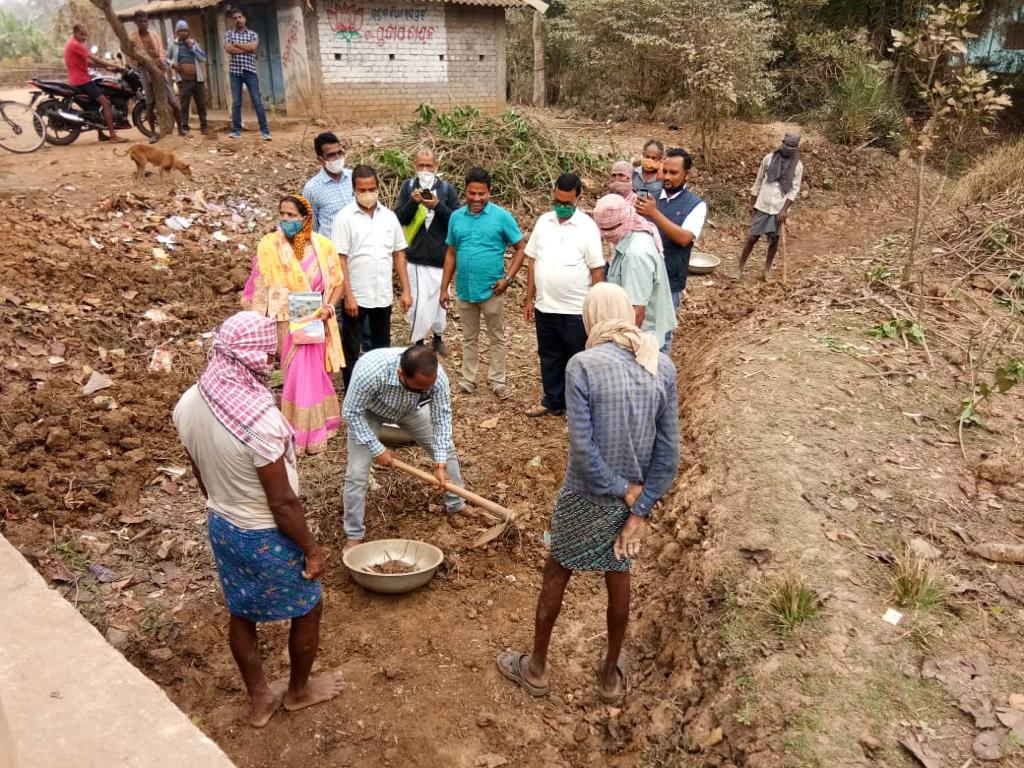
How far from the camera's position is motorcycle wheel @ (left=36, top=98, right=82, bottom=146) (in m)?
9.98

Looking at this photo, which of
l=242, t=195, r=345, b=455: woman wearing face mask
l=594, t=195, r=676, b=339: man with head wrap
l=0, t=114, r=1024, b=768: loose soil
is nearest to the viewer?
l=0, t=114, r=1024, b=768: loose soil

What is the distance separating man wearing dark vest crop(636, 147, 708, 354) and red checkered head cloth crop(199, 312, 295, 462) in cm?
319

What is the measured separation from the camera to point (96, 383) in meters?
5.54

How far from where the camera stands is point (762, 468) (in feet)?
12.8

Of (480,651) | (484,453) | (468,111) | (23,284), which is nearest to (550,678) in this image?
(480,651)

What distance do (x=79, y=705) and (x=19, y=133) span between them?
10.2m

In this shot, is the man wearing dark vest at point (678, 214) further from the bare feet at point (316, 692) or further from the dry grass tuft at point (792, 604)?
the bare feet at point (316, 692)

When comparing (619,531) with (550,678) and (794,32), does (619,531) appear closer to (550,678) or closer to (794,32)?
(550,678)

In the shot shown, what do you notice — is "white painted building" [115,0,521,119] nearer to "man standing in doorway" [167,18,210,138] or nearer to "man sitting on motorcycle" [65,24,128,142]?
"man standing in doorway" [167,18,210,138]

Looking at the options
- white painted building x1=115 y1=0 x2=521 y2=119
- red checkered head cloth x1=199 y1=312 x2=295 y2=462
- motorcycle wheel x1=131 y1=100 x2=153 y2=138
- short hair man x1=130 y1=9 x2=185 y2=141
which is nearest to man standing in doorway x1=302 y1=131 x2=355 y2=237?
red checkered head cloth x1=199 y1=312 x2=295 y2=462

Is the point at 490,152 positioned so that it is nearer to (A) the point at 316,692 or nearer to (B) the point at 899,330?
(B) the point at 899,330

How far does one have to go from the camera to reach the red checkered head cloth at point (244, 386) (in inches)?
96.1

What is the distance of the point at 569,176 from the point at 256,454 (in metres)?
3.16

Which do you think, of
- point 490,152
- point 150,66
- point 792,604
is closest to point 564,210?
point 792,604
